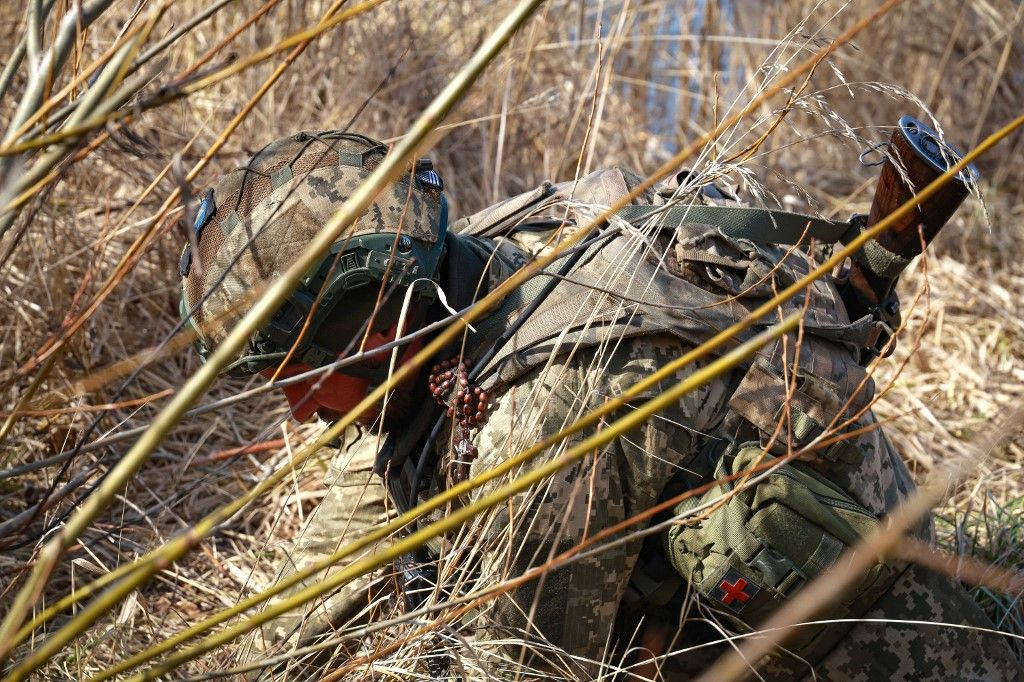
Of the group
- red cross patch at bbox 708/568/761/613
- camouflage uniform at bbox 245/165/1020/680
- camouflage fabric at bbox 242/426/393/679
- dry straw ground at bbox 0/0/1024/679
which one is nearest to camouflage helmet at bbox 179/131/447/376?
dry straw ground at bbox 0/0/1024/679

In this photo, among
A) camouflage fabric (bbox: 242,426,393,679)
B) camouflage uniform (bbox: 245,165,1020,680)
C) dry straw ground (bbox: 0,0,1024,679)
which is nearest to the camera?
camouflage uniform (bbox: 245,165,1020,680)

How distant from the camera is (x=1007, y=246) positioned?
15.6ft

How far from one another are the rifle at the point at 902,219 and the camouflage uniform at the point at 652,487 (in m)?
0.23

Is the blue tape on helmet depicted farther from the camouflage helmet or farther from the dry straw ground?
the dry straw ground

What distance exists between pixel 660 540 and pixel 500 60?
286cm

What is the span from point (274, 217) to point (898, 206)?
5.06 feet

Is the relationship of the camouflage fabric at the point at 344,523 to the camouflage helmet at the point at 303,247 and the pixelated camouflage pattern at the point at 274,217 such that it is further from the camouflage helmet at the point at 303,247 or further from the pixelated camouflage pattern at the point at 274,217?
the pixelated camouflage pattern at the point at 274,217

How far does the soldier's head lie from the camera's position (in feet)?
7.02

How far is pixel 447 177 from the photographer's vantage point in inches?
177

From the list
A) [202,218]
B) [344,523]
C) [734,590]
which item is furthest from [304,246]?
[734,590]

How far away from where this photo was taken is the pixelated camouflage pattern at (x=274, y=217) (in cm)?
Result: 214

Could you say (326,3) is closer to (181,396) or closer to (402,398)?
(402,398)

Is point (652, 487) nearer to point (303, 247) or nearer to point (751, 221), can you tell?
point (751, 221)

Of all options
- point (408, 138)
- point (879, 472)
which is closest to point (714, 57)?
point (879, 472)
